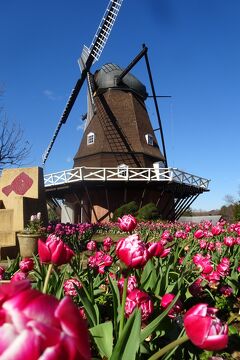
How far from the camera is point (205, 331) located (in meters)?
0.92

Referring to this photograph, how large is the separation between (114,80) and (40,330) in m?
27.5

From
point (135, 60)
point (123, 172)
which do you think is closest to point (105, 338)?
point (123, 172)

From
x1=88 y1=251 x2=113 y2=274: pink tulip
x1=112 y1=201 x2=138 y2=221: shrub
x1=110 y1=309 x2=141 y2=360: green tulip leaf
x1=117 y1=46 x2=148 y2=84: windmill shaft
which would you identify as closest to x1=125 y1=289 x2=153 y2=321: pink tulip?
x1=110 y1=309 x2=141 y2=360: green tulip leaf

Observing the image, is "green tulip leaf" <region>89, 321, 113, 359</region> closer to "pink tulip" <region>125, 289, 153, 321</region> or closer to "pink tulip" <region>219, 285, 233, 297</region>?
"pink tulip" <region>125, 289, 153, 321</region>

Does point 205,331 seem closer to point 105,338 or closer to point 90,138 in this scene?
point 105,338

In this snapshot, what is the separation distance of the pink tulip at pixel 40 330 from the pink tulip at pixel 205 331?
417 millimetres

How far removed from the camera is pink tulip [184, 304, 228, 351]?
91cm

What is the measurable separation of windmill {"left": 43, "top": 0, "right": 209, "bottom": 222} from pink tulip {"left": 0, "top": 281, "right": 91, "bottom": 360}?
21673 millimetres

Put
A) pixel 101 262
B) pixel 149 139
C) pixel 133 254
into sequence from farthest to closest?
pixel 149 139, pixel 101 262, pixel 133 254

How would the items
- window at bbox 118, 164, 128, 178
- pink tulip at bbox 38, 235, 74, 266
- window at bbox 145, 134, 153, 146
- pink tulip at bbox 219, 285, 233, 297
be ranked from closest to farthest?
1. pink tulip at bbox 38, 235, 74, 266
2. pink tulip at bbox 219, 285, 233, 297
3. window at bbox 118, 164, 128, 178
4. window at bbox 145, 134, 153, 146

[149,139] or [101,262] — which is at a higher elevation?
[149,139]

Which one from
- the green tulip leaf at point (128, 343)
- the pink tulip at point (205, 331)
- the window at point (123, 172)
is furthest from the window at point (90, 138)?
the pink tulip at point (205, 331)

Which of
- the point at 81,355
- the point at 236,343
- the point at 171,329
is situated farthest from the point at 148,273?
the point at 81,355

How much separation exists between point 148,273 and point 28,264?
0.87 meters
